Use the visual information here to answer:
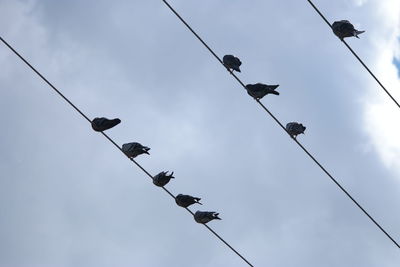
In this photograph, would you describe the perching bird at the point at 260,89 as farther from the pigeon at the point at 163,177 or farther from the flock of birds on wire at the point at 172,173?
the pigeon at the point at 163,177

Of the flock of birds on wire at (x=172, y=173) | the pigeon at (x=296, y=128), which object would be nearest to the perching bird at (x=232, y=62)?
the flock of birds on wire at (x=172, y=173)

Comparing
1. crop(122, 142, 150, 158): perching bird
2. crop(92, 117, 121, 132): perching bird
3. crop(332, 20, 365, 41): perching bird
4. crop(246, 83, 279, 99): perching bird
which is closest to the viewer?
crop(332, 20, 365, 41): perching bird

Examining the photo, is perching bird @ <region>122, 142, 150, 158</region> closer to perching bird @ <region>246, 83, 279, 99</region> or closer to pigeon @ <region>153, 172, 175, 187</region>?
pigeon @ <region>153, 172, 175, 187</region>

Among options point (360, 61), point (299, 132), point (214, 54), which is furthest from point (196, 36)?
point (299, 132)

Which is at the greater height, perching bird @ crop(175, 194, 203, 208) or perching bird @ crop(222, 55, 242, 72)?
perching bird @ crop(222, 55, 242, 72)

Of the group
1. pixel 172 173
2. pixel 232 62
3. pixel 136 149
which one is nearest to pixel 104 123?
pixel 136 149

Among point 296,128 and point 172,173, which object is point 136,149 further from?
point 296,128

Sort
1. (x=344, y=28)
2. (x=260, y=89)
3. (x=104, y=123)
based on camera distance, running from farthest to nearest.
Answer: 1. (x=260, y=89)
2. (x=104, y=123)
3. (x=344, y=28)

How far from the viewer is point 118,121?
86.4 feet

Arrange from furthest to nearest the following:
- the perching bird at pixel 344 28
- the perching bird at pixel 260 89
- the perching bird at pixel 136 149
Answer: the perching bird at pixel 260 89
the perching bird at pixel 136 149
the perching bird at pixel 344 28

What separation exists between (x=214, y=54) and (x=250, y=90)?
7016 millimetres

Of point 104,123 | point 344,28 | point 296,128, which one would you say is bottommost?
point 104,123

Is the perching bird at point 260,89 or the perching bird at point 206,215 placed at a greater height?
the perching bird at point 260,89

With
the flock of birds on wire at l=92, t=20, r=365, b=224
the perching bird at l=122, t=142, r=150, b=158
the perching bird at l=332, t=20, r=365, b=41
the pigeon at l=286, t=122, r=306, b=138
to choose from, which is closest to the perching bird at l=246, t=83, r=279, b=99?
the flock of birds on wire at l=92, t=20, r=365, b=224
